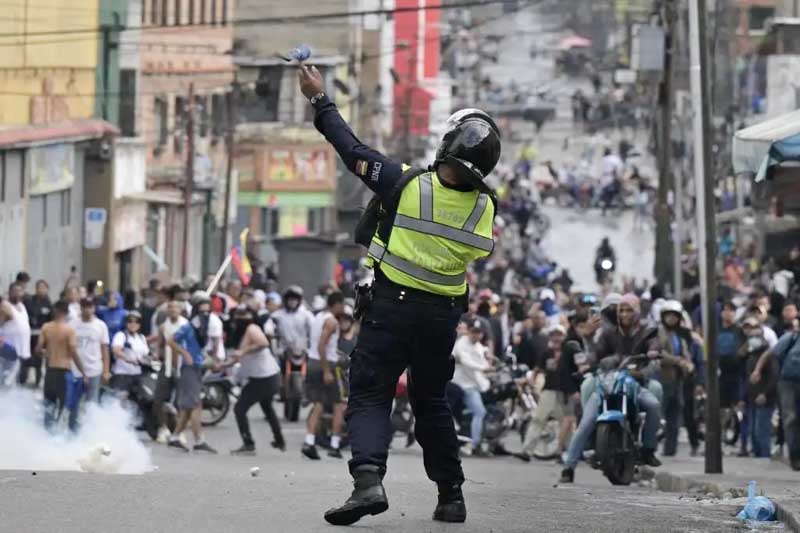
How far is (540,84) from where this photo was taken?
13750cm

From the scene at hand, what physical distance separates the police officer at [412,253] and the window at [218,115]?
171 ft

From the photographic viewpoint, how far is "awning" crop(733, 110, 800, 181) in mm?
15375

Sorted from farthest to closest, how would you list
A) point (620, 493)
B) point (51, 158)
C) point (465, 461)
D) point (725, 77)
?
1. point (725, 77)
2. point (51, 158)
3. point (465, 461)
4. point (620, 493)

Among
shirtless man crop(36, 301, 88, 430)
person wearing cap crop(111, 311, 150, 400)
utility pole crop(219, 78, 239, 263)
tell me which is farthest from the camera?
utility pole crop(219, 78, 239, 263)

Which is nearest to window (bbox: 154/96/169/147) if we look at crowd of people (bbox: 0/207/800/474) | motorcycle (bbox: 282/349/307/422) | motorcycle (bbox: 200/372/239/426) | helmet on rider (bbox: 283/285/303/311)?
motorcycle (bbox: 282/349/307/422)

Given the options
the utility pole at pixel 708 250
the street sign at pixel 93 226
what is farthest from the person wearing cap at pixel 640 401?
the street sign at pixel 93 226

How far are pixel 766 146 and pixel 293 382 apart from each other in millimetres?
13102

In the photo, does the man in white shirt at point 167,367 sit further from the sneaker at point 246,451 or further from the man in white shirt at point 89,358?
the sneaker at point 246,451

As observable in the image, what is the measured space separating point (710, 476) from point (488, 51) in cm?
12702

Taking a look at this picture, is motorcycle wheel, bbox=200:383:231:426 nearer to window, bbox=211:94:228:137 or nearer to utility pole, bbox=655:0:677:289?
utility pole, bbox=655:0:677:289

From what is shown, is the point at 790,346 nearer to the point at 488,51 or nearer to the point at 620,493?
the point at 620,493

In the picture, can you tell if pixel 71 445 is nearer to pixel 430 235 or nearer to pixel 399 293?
pixel 399 293

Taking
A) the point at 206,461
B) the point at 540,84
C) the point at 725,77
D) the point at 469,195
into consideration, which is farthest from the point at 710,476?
the point at 540,84

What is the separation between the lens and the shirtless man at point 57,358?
22266 millimetres
